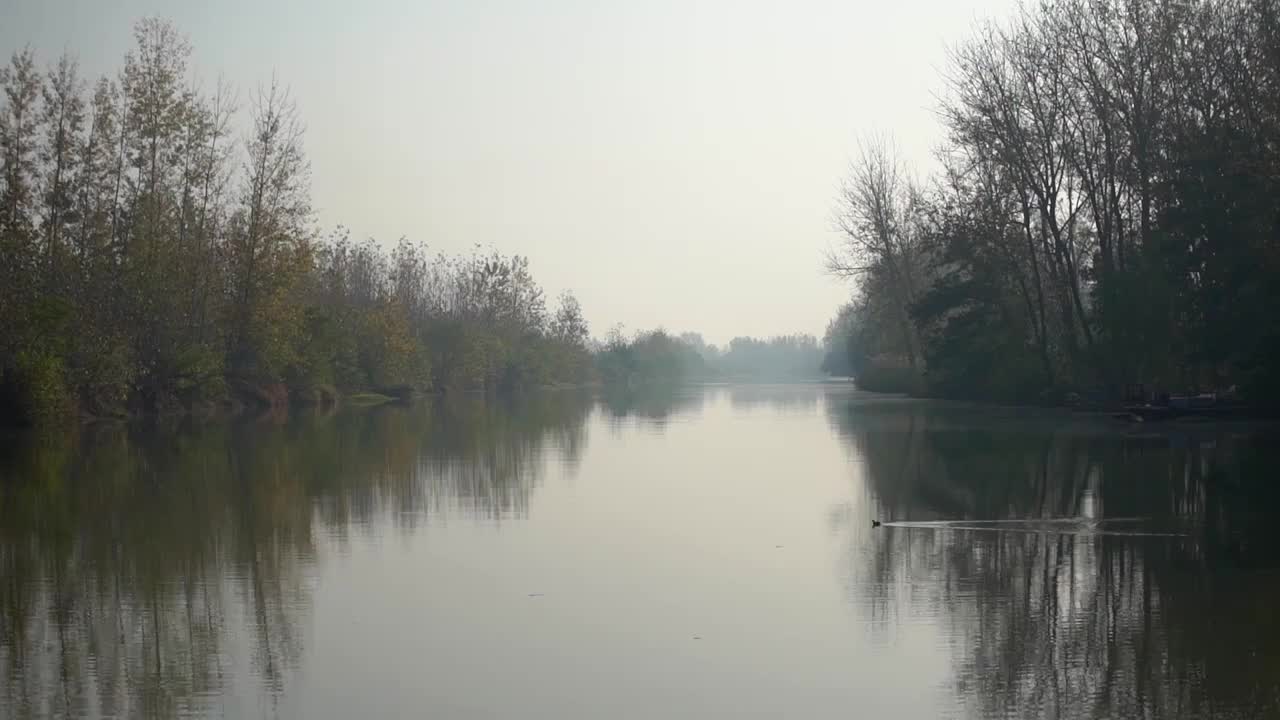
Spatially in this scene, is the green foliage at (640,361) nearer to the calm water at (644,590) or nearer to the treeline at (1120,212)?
the treeline at (1120,212)

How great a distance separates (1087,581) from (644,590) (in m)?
3.55

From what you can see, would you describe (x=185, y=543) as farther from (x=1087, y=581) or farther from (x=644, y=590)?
(x=1087, y=581)

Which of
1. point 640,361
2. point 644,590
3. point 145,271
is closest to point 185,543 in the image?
point 644,590

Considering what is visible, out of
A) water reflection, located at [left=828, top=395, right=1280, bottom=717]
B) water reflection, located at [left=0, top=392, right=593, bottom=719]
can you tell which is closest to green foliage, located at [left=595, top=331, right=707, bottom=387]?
water reflection, located at [left=0, top=392, right=593, bottom=719]

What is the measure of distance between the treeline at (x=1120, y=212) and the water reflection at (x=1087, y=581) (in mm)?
10325

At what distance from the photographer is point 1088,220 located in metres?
48.5

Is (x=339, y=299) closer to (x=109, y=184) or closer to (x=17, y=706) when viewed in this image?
(x=109, y=184)

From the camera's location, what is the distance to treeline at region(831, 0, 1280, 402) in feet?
104

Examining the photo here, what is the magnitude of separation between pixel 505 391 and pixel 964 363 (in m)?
52.0

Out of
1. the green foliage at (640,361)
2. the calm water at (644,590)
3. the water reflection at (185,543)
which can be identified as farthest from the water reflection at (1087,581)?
the green foliage at (640,361)

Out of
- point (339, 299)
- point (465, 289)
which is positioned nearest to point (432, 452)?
point (339, 299)

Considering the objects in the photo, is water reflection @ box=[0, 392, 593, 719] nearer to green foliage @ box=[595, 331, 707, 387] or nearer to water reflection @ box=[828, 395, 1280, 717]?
water reflection @ box=[828, 395, 1280, 717]

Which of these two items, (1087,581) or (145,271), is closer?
(1087,581)

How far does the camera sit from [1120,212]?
42.6m
